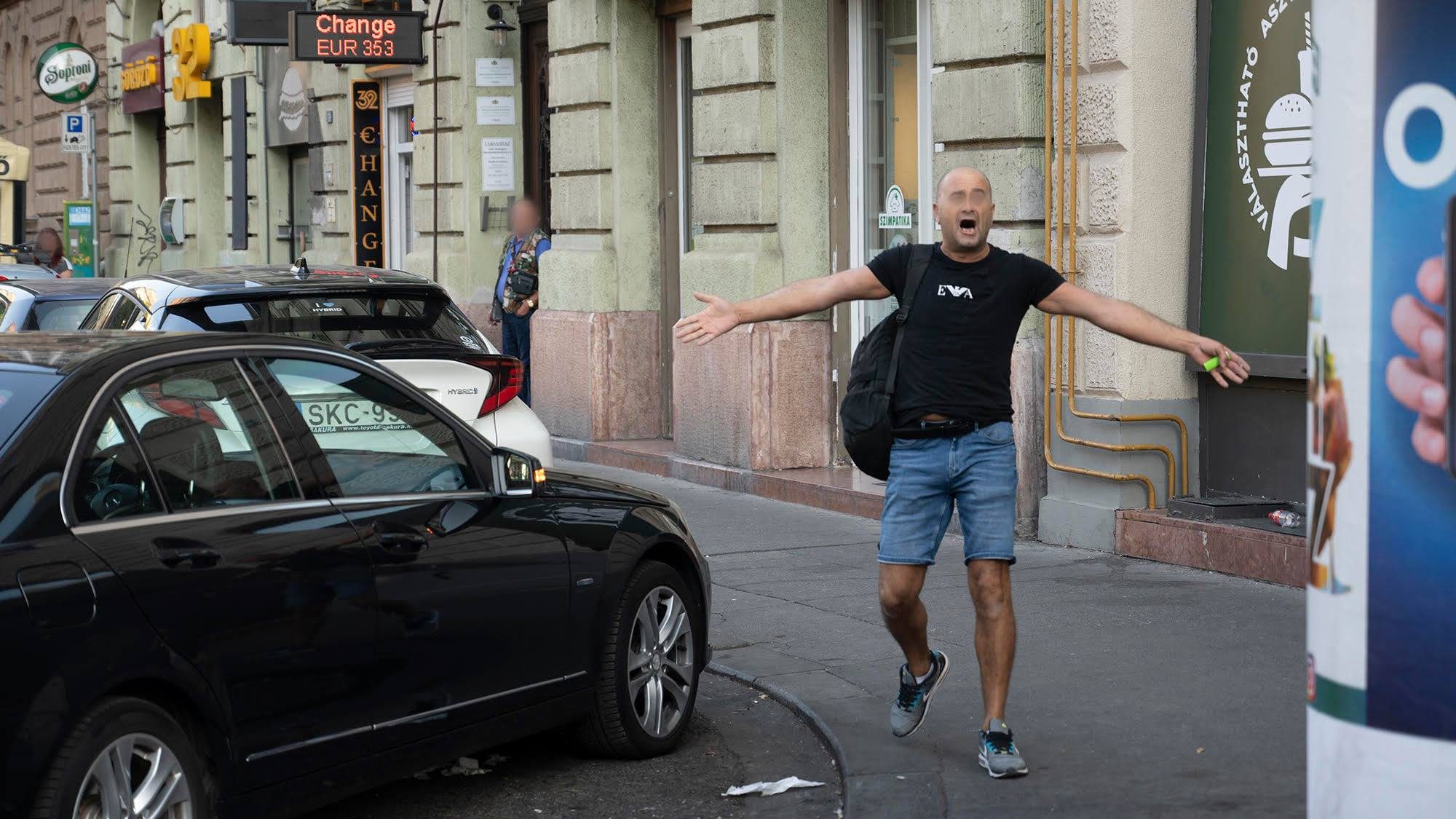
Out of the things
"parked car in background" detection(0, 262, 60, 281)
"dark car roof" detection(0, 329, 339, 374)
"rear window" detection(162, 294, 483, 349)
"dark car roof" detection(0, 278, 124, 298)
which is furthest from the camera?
"parked car in background" detection(0, 262, 60, 281)

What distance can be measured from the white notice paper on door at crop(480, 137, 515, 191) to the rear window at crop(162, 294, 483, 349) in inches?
352

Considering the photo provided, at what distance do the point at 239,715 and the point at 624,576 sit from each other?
1731 mm

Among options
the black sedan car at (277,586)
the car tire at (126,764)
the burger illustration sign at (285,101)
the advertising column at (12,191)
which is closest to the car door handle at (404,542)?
the black sedan car at (277,586)

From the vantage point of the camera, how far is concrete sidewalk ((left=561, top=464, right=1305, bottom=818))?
571cm

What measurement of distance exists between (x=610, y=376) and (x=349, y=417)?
9615 mm

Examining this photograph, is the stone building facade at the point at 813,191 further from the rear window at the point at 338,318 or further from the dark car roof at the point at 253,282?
the dark car roof at the point at 253,282

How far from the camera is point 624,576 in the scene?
20.5 feet

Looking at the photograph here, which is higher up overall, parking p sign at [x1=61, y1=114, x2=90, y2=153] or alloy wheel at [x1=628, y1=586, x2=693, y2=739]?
parking p sign at [x1=61, y1=114, x2=90, y2=153]

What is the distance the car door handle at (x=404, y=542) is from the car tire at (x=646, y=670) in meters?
0.92

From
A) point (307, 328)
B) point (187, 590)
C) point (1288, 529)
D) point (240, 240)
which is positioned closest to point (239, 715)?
point (187, 590)

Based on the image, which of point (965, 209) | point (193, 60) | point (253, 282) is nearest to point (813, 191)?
point (253, 282)

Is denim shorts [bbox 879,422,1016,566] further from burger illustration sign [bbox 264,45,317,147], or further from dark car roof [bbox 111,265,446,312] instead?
burger illustration sign [bbox 264,45,317,147]

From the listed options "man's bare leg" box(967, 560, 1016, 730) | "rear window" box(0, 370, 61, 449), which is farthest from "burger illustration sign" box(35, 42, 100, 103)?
"rear window" box(0, 370, 61, 449)

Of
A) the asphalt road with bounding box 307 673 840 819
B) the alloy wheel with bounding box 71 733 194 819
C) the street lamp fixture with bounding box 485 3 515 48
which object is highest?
the street lamp fixture with bounding box 485 3 515 48
